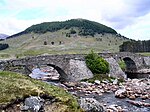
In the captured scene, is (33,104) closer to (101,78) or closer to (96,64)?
(101,78)

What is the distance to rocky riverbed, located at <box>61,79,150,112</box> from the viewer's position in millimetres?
42141

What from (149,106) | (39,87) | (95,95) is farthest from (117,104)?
(39,87)

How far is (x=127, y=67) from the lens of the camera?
330ft

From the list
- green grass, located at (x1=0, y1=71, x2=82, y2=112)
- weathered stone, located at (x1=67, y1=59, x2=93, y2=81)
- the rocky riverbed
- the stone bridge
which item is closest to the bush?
the stone bridge

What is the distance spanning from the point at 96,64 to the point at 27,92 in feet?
161

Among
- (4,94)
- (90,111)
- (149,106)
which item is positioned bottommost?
(149,106)

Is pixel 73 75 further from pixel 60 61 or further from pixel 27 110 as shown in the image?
pixel 27 110

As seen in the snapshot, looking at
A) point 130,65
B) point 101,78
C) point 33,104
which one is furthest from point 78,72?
point 33,104

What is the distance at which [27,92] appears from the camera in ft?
70.9

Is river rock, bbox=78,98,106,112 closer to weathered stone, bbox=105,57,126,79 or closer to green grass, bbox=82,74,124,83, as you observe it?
green grass, bbox=82,74,124,83

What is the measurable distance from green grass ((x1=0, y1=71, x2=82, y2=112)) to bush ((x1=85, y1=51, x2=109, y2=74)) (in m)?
46.1

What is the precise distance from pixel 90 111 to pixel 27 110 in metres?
4.21

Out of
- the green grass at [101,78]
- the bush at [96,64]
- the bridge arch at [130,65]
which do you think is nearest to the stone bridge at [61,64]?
the bush at [96,64]

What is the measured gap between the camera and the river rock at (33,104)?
2033 centimetres
